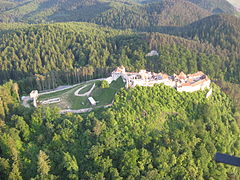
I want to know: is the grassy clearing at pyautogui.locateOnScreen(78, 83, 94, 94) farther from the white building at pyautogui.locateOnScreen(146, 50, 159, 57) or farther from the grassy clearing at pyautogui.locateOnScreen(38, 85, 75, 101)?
the white building at pyautogui.locateOnScreen(146, 50, 159, 57)

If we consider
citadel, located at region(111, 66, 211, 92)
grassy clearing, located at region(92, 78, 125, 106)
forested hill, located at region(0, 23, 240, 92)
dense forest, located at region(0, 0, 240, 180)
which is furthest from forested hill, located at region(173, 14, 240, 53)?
grassy clearing, located at region(92, 78, 125, 106)

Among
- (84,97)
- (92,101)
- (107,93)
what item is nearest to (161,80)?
(107,93)

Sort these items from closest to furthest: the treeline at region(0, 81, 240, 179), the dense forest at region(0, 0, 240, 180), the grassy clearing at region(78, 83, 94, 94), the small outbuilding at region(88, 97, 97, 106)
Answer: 1. the treeline at region(0, 81, 240, 179)
2. the dense forest at region(0, 0, 240, 180)
3. the small outbuilding at region(88, 97, 97, 106)
4. the grassy clearing at region(78, 83, 94, 94)

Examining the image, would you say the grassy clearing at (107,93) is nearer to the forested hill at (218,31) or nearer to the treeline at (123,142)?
the treeline at (123,142)

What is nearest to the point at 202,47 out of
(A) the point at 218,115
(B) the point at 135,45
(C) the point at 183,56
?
(C) the point at 183,56

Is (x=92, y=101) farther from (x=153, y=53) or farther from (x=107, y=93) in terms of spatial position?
(x=153, y=53)

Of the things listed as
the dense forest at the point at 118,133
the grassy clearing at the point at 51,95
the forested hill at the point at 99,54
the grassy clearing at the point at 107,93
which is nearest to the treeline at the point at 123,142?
the dense forest at the point at 118,133
